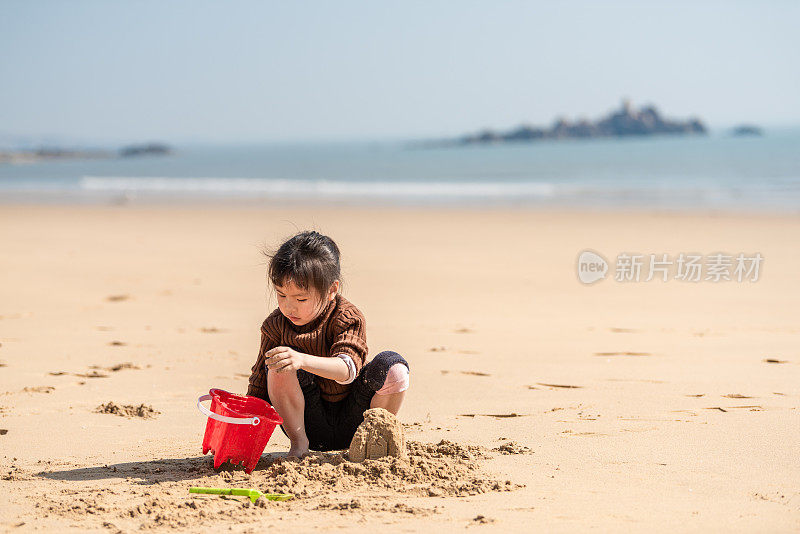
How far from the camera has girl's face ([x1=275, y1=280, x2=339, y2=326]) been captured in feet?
9.86

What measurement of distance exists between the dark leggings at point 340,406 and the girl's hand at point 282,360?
1.11ft

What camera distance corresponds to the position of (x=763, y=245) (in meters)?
10.3

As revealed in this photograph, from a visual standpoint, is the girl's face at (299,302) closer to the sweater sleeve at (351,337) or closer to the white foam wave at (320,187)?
the sweater sleeve at (351,337)

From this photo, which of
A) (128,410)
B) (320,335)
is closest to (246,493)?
(320,335)

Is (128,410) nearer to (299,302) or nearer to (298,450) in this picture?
(298,450)

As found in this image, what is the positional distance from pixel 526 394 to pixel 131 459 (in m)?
1.98

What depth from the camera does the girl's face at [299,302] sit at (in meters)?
3.01

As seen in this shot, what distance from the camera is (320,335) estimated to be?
10.4ft

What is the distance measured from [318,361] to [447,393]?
1540mm

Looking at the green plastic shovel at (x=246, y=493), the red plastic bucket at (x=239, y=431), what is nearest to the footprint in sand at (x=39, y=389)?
the red plastic bucket at (x=239, y=431)

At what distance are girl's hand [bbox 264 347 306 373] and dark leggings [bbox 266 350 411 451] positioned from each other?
34 centimetres

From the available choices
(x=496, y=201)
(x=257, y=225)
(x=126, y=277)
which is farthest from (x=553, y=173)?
(x=126, y=277)

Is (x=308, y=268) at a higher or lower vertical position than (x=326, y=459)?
higher

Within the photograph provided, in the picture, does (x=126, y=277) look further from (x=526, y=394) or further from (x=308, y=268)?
(x=308, y=268)
